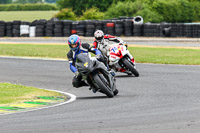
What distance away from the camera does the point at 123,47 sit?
1557 centimetres

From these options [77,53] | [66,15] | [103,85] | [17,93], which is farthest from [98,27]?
[103,85]

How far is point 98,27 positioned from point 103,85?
2497cm

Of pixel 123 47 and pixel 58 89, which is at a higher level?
pixel 123 47

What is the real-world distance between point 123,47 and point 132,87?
264 centimetres

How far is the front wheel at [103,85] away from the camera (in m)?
11.0

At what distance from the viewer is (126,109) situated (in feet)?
30.0

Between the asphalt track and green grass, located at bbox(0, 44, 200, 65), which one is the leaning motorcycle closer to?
the asphalt track

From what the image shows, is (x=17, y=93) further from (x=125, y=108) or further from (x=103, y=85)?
(x=125, y=108)

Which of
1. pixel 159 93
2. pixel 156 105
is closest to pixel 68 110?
pixel 156 105

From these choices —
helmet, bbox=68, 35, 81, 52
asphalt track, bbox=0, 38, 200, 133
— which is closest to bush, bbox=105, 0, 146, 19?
asphalt track, bbox=0, 38, 200, 133

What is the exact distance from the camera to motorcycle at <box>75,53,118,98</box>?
36.2ft

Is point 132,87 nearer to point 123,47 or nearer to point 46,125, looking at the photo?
point 123,47

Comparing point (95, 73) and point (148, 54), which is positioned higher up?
point (95, 73)

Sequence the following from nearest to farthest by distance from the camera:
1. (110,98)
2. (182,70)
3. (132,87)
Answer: (110,98), (132,87), (182,70)
